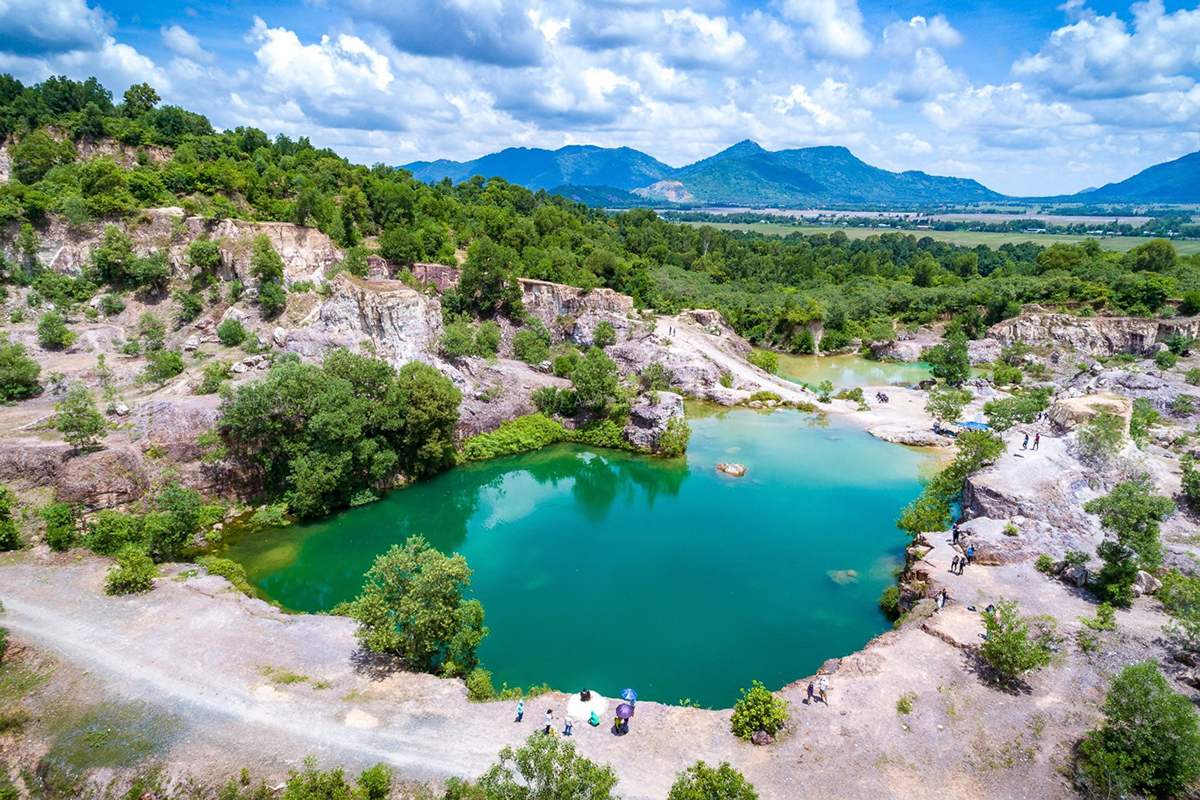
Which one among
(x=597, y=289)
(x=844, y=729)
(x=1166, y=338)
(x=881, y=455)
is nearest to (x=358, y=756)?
(x=844, y=729)

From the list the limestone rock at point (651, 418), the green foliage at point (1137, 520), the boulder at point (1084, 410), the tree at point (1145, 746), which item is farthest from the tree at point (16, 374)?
the boulder at point (1084, 410)

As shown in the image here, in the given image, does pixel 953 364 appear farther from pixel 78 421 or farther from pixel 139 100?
pixel 139 100

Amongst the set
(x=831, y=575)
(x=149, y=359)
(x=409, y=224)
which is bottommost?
(x=831, y=575)

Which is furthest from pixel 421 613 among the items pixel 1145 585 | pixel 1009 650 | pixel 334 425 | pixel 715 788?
pixel 1145 585

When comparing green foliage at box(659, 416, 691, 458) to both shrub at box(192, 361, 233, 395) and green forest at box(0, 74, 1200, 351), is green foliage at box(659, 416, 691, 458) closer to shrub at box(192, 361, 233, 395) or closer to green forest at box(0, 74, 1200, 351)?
green forest at box(0, 74, 1200, 351)

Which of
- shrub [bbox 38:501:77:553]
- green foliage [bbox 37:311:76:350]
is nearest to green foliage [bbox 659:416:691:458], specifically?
shrub [bbox 38:501:77:553]

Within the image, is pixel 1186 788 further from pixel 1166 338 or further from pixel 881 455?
pixel 1166 338

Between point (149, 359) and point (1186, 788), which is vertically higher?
point (149, 359)
